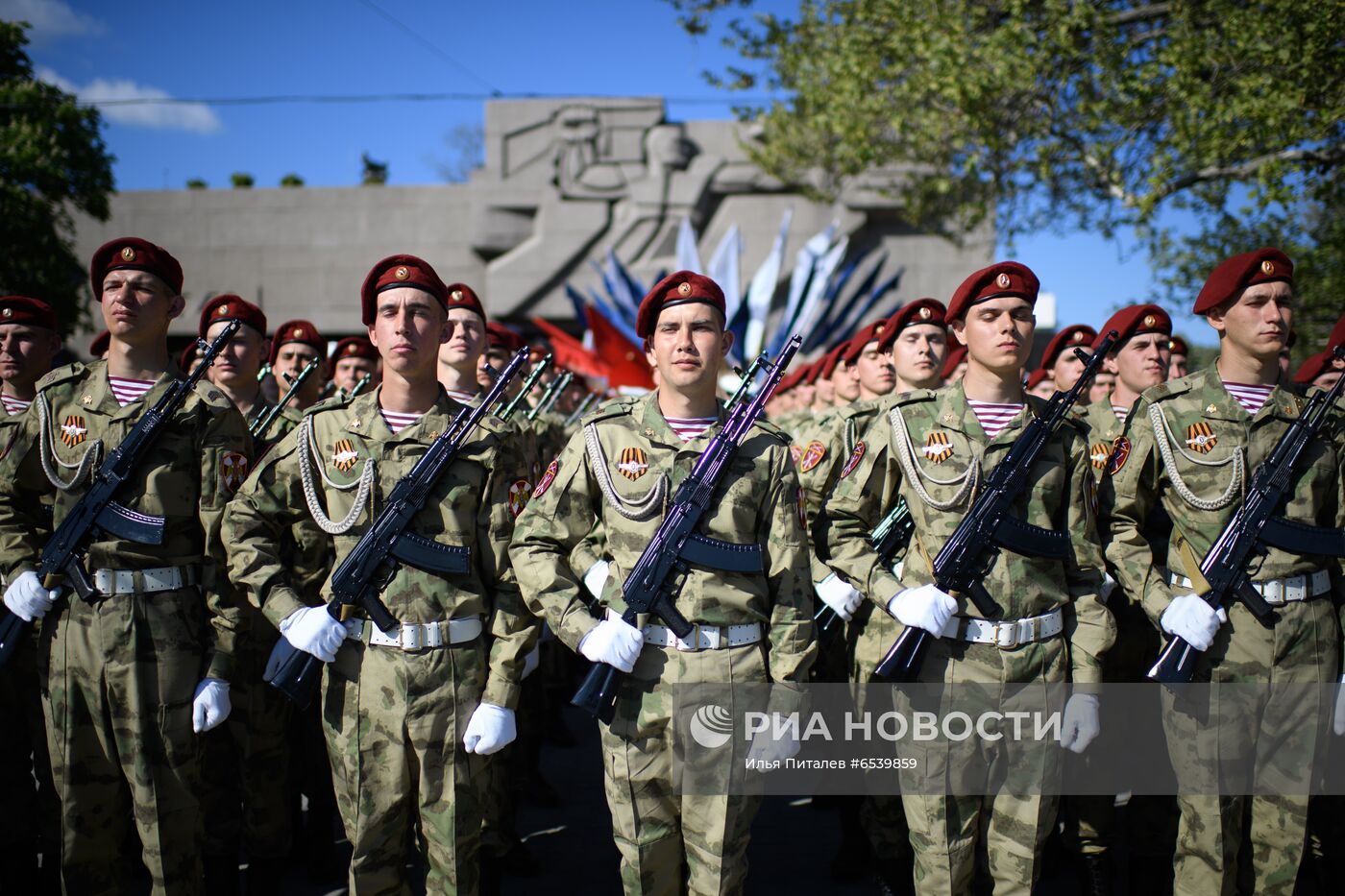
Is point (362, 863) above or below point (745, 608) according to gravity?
below

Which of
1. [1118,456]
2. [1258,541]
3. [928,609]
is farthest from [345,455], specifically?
[1258,541]

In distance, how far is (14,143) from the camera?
46.9 ft

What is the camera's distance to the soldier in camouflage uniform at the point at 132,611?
3600 mm

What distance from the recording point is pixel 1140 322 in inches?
202

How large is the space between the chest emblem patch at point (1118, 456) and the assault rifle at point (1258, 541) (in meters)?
0.44

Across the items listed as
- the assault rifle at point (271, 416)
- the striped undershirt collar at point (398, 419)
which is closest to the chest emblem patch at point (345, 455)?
the striped undershirt collar at point (398, 419)

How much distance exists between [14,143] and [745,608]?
1574 centimetres

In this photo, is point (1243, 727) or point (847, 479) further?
point (847, 479)

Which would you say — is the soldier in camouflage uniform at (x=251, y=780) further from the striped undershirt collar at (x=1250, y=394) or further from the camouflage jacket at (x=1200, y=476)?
the striped undershirt collar at (x=1250, y=394)

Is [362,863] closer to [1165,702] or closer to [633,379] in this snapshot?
[1165,702]

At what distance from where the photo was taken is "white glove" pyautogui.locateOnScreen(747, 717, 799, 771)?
326cm

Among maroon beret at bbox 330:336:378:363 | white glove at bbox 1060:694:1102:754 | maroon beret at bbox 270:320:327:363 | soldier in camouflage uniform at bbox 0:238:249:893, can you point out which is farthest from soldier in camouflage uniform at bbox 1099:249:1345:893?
maroon beret at bbox 330:336:378:363

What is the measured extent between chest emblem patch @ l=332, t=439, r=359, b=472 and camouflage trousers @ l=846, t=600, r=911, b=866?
2360 millimetres

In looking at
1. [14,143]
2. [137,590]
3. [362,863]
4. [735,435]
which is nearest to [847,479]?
[735,435]
